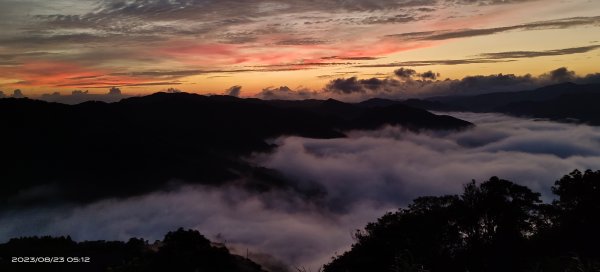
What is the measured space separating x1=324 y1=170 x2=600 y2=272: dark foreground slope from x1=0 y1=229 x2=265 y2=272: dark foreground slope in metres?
14.8

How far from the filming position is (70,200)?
168m

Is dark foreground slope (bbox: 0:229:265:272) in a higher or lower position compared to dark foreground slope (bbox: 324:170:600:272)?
lower

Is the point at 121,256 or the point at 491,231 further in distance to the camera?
the point at 121,256

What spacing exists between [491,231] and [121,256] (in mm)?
56532

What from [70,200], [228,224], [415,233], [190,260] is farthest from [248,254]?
[70,200]

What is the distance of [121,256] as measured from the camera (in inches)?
2736

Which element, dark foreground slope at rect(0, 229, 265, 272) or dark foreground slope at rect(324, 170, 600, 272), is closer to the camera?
dark foreground slope at rect(324, 170, 600, 272)

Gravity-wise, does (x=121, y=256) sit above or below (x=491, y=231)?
below

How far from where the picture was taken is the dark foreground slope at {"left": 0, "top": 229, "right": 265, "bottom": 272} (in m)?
43.9

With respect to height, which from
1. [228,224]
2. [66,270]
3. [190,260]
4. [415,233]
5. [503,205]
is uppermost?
[503,205]

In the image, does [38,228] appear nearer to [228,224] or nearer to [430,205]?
[228,224]

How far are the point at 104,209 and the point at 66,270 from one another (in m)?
115

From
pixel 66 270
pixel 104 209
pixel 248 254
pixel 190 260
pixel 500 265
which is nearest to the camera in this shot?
pixel 500 265

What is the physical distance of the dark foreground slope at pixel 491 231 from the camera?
130ft
